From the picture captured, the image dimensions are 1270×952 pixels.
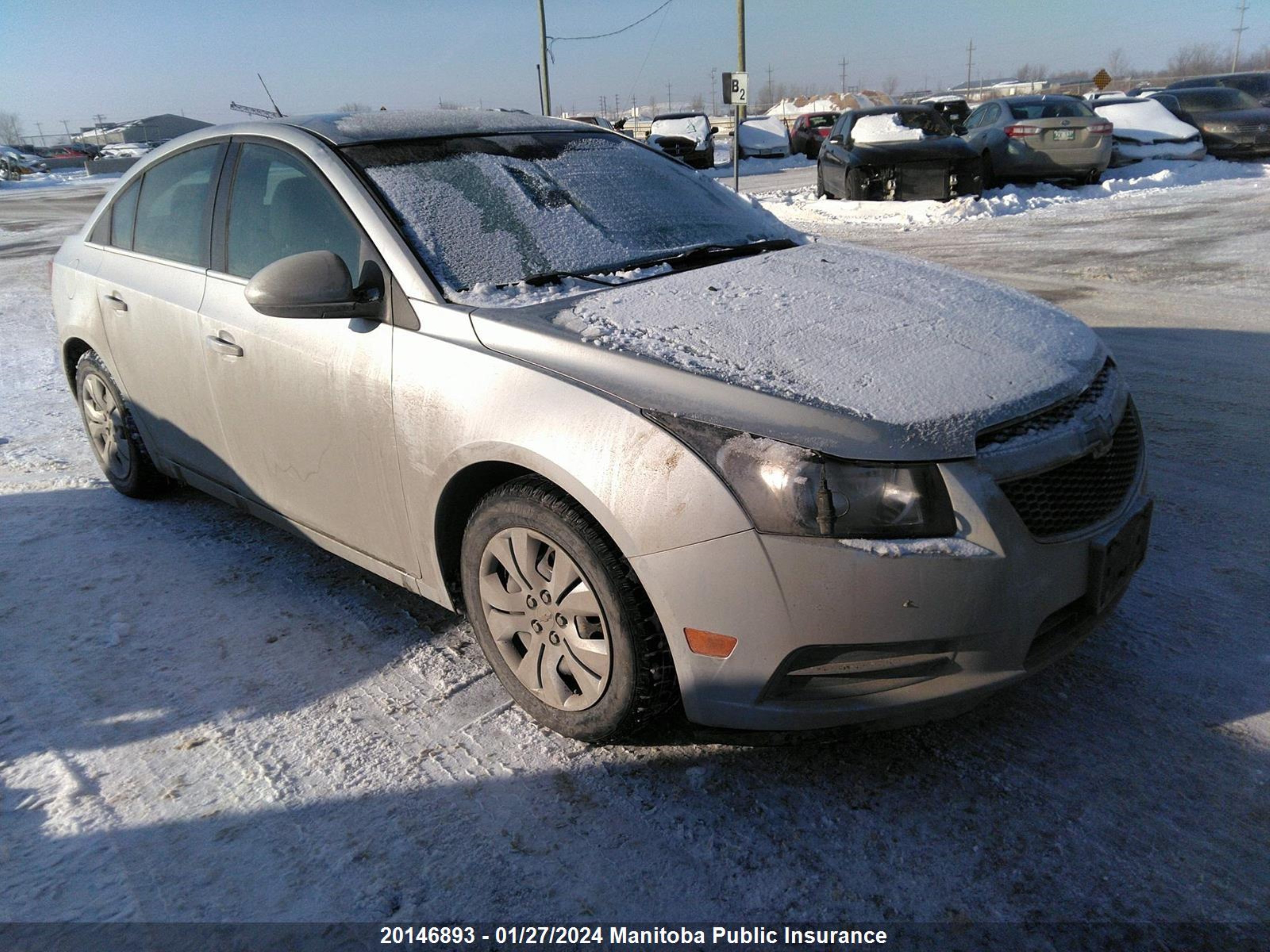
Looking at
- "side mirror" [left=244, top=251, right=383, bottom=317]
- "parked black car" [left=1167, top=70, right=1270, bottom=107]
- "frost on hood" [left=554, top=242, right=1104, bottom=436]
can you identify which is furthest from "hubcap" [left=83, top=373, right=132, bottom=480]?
"parked black car" [left=1167, top=70, right=1270, bottom=107]

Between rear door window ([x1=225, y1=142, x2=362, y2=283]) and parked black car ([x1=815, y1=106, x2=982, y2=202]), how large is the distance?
11.8m

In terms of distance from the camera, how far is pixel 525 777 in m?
2.51

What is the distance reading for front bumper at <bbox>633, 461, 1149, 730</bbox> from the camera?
210cm

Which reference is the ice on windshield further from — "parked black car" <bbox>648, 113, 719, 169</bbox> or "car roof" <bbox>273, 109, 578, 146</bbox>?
"car roof" <bbox>273, 109, 578, 146</bbox>

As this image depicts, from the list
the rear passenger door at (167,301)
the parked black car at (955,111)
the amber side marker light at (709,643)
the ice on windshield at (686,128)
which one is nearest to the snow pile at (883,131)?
the parked black car at (955,111)

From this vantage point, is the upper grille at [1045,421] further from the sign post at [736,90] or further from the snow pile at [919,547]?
the sign post at [736,90]

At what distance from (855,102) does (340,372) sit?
51690 millimetres

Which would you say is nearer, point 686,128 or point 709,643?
point 709,643

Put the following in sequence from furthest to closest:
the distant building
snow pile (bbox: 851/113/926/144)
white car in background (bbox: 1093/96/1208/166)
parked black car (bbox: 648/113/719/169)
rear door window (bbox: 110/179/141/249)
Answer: the distant building < parked black car (bbox: 648/113/719/169) < white car in background (bbox: 1093/96/1208/166) < snow pile (bbox: 851/113/926/144) < rear door window (bbox: 110/179/141/249)

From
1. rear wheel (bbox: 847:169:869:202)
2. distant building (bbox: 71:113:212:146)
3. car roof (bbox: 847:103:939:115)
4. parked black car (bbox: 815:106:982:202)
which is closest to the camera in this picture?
parked black car (bbox: 815:106:982:202)

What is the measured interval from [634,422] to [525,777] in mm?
1001

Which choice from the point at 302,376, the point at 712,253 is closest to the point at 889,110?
the point at 712,253

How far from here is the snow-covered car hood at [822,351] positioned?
2.16 meters

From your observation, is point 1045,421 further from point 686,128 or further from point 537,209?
point 686,128
